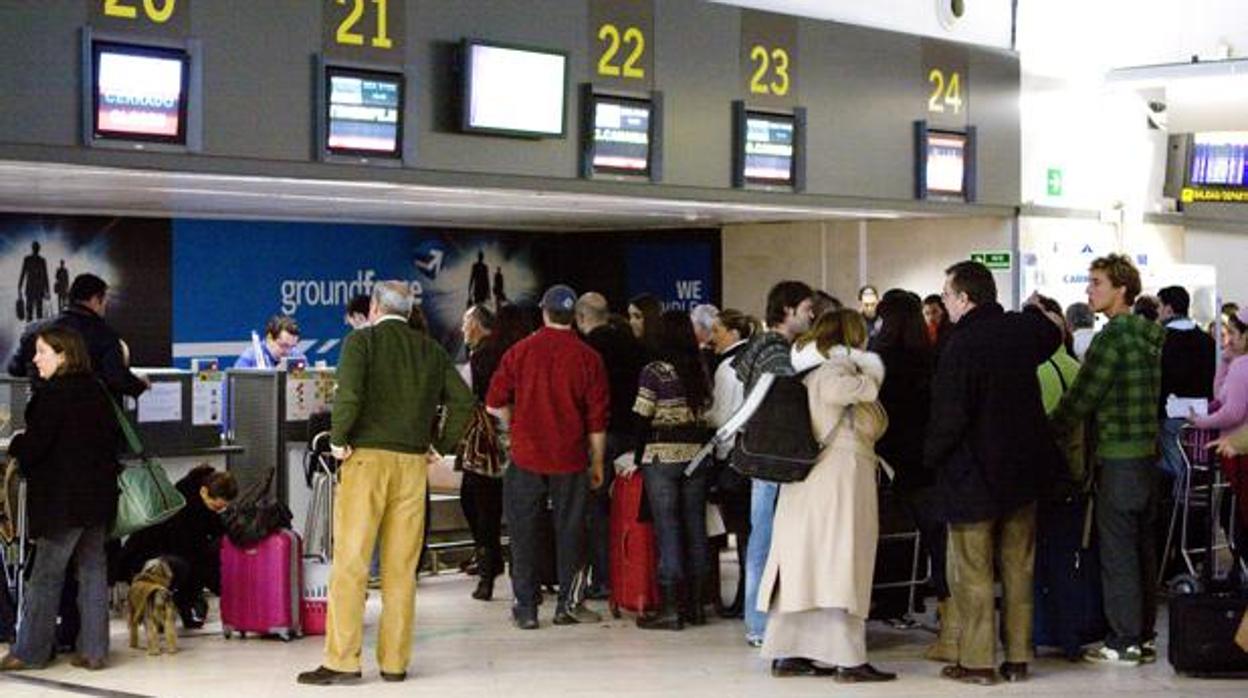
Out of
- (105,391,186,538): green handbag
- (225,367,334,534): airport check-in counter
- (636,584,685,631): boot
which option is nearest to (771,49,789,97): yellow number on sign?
(225,367,334,534): airport check-in counter

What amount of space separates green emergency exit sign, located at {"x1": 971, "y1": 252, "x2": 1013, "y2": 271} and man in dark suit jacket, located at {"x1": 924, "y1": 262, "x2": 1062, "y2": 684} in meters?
6.93

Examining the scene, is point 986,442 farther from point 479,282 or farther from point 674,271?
point 479,282

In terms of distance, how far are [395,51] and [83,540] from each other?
10.8 feet

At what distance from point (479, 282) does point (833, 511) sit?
9.12m

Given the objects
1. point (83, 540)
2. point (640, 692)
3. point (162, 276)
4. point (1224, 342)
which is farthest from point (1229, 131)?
point (83, 540)

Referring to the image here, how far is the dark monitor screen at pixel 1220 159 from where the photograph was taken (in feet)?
52.5

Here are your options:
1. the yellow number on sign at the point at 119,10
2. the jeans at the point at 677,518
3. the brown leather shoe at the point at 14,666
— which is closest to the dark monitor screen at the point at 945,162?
the jeans at the point at 677,518

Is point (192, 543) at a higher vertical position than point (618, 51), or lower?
lower

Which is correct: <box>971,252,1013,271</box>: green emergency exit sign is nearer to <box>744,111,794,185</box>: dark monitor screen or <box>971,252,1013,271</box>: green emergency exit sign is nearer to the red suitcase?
<box>744,111,794,185</box>: dark monitor screen

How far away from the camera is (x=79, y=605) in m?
9.17

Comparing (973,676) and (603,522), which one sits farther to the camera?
(603,522)

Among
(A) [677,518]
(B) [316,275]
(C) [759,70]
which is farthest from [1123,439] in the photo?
Answer: (B) [316,275]

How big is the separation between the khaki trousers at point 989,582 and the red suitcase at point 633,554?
2.06m

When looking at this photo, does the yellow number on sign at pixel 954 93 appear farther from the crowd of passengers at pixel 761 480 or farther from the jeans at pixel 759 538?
the jeans at pixel 759 538
